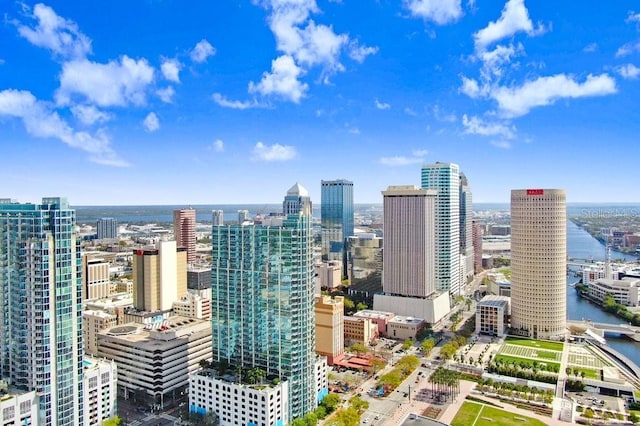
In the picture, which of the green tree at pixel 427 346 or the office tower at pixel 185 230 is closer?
the green tree at pixel 427 346

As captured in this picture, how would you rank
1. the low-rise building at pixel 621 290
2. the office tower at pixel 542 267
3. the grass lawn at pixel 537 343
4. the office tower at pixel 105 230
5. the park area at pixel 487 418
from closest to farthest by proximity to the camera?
the park area at pixel 487 418 < the grass lawn at pixel 537 343 < the office tower at pixel 542 267 < the low-rise building at pixel 621 290 < the office tower at pixel 105 230

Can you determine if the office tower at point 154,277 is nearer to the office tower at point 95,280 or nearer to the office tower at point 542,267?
the office tower at point 95,280

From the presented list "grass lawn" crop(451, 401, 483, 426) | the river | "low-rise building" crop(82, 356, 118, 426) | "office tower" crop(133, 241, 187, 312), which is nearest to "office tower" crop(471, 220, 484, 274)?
the river

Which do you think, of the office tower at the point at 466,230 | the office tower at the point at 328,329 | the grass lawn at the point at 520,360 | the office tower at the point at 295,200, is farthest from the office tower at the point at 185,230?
the grass lawn at the point at 520,360

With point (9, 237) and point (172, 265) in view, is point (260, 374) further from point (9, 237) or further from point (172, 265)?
point (172, 265)

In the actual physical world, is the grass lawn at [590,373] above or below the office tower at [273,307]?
below
